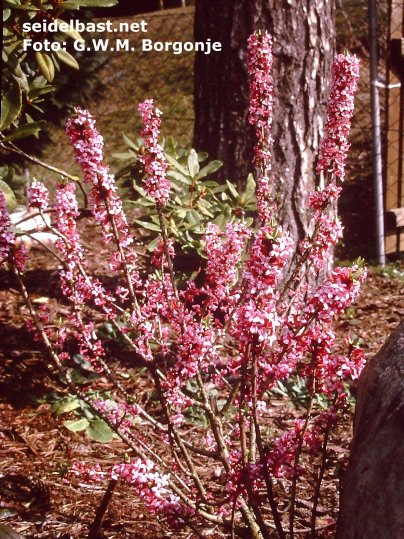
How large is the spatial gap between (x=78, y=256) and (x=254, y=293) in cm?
82

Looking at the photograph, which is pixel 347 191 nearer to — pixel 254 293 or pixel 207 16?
pixel 207 16

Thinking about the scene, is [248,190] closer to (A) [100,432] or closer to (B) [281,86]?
(B) [281,86]

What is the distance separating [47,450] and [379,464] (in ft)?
5.66

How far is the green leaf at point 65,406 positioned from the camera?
104 inches

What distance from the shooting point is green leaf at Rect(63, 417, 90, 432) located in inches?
98.6

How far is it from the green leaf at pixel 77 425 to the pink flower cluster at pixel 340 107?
62.8 inches

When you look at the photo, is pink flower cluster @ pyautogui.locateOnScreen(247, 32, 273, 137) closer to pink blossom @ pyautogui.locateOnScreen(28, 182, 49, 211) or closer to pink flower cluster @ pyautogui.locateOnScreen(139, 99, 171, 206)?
pink flower cluster @ pyautogui.locateOnScreen(139, 99, 171, 206)

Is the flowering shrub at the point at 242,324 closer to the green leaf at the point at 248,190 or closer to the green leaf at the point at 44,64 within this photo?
the green leaf at the point at 44,64

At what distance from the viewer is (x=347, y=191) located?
625 cm

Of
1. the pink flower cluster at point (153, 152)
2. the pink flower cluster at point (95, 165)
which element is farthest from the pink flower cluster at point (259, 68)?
the pink flower cluster at point (95, 165)

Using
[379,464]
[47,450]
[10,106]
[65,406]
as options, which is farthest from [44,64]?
[379,464]

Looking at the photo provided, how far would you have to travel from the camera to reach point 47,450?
2461 mm

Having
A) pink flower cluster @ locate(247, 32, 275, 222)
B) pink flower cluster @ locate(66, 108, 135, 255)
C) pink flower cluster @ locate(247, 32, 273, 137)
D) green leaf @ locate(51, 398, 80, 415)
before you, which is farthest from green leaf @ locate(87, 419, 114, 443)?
pink flower cluster @ locate(247, 32, 273, 137)

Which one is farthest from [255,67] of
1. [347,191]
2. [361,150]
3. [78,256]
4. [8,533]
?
[361,150]
